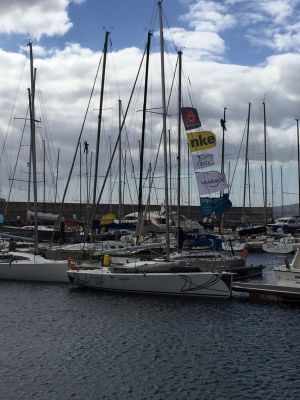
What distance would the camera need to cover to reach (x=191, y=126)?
35656mm

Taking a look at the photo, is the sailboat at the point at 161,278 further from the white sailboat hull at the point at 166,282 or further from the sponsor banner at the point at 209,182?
the sponsor banner at the point at 209,182

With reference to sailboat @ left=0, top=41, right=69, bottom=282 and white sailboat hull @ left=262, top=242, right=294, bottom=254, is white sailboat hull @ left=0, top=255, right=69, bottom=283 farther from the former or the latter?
white sailboat hull @ left=262, top=242, right=294, bottom=254

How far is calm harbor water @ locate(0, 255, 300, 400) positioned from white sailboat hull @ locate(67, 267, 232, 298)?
2.33 feet

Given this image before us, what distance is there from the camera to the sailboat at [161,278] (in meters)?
28.6

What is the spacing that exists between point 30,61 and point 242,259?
69.0 feet

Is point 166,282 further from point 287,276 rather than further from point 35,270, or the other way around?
point 35,270

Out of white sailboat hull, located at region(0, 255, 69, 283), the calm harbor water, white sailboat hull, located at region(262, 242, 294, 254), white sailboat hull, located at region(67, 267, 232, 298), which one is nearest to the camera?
the calm harbor water

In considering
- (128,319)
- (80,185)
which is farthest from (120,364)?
(80,185)

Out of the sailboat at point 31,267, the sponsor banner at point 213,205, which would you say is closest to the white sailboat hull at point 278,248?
the sponsor banner at point 213,205

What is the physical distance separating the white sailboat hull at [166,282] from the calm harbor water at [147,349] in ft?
2.33

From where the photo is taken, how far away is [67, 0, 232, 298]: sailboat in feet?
93.8

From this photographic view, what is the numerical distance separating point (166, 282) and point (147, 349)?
962 centimetres

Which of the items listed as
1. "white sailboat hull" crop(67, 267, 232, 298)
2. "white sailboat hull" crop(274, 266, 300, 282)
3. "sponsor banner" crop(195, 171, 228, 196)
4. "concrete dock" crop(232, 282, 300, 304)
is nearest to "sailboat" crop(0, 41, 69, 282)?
"white sailboat hull" crop(67, 267, 232, 298)

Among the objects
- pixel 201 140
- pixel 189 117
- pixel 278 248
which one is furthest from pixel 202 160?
pixel 278 248
